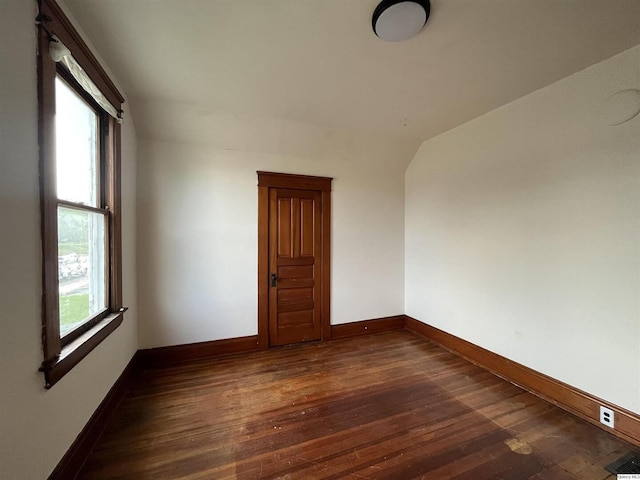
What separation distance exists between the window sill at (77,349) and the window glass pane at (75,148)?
2.92 ft

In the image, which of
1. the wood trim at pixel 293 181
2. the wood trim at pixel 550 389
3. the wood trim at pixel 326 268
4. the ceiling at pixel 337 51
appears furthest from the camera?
the wood trim at pixel 326 268

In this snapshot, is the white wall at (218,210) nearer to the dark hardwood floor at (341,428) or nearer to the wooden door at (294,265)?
the wooden door at (294,265)

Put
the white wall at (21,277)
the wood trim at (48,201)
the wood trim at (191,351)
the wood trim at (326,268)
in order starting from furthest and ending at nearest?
1. the wood trim at (326,268)
2. the wood trim at (191,351)
3. the wood trim at (48,201)
4. the white wall at (21,277)

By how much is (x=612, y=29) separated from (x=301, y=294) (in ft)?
11.7

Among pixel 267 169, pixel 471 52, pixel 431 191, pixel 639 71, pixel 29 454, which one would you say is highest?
pixel 471 52

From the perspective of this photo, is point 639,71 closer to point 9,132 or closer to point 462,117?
point 462,117

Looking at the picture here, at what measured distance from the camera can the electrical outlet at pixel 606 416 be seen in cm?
187

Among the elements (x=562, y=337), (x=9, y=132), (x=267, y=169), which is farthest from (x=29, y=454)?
(x=562, y=337)

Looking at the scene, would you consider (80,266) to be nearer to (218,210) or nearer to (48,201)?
(48,201)

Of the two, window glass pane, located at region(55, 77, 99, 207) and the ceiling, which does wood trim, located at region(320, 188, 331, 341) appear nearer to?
the ceiling

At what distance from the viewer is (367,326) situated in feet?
12.5

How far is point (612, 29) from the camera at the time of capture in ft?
5.38

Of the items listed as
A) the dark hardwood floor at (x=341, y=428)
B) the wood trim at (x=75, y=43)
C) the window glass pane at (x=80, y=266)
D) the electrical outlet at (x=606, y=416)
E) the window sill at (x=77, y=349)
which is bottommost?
the dark hardwood floor at (x=341, y=428)

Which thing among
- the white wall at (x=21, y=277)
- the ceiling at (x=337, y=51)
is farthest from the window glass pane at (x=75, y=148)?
the ceiling at (x=337, y=51)
